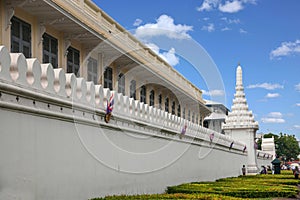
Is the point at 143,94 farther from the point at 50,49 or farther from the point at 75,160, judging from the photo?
the point at 75,160

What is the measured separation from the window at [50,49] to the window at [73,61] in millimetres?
976

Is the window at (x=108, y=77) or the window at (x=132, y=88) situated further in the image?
the window at (x=132, y=88)

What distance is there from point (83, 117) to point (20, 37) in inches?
189

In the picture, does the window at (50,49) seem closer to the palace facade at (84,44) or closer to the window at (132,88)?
the palace facade at (84,44)

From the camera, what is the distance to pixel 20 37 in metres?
13.2

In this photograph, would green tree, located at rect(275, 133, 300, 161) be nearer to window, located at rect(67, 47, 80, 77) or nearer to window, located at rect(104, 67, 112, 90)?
window, located at rect(104, 67, 112, 90)

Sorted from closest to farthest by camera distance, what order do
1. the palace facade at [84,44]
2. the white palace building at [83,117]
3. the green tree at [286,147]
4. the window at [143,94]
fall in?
the white palace building at [83,117] → the palace facade at [84,44] → the window at [143,94] → the green tree at [286,147]

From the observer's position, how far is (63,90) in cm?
859

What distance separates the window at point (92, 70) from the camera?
17.8 meters

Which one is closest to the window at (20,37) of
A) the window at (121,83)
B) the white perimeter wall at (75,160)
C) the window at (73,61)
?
the window at (73,61)

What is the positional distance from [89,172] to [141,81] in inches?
591

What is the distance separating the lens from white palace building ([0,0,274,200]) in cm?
724

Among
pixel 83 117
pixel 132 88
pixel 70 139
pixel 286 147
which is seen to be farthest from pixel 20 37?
pixel 286 147

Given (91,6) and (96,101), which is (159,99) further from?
(96,101)
